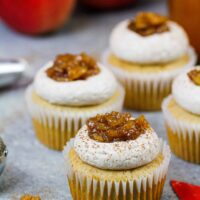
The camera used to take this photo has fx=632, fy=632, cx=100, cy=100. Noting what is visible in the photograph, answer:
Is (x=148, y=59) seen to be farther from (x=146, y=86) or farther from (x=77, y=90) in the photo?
(x=77, y=90)

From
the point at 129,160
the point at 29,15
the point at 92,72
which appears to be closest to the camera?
the point at 129,160

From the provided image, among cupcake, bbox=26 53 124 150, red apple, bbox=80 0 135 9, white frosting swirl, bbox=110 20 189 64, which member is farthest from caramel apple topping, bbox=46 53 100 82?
red apple, bbox=80 0 135 9

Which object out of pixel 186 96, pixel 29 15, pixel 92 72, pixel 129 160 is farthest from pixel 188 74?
pixel 29 15

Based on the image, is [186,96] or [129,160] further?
[186,96]

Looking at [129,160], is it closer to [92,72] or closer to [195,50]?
[92,72]

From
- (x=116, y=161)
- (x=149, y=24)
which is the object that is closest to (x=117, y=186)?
(x=116, y=161)

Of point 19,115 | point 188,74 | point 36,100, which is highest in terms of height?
point 188,74

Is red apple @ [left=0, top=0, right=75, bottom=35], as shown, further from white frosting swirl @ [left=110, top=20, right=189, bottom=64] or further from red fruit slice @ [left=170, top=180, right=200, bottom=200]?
red fruit slice @ [left=170, top=180, right=200, bottom=200]
